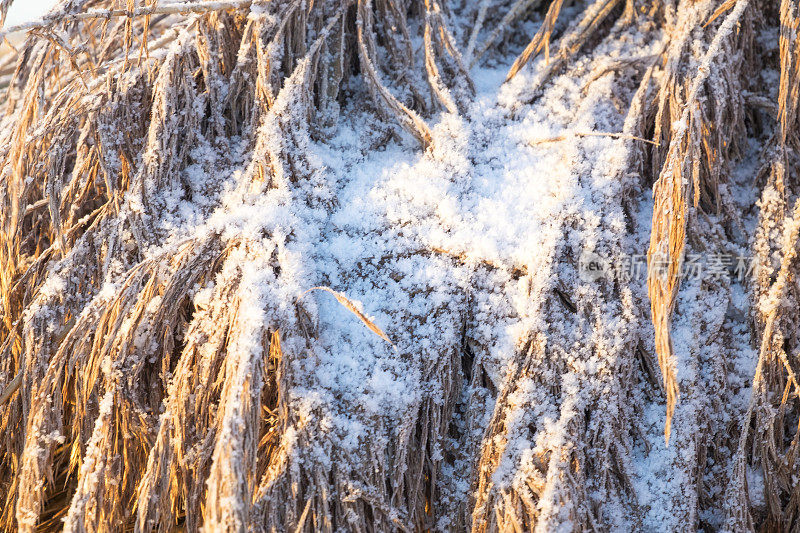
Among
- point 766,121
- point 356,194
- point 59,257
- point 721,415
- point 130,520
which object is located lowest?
point 130,520

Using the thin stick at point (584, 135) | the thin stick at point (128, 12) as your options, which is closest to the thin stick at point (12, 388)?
the thin stick at point (128, 12)

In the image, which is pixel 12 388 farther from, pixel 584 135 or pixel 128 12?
pixel 584 135

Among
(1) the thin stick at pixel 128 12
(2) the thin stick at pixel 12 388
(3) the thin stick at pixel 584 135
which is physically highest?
(1) the thin stick at pixel 128 12

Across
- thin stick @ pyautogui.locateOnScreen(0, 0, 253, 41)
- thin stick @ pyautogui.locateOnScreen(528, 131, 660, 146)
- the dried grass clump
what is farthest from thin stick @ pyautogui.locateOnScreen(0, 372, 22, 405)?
thin stick @ pyautogui.locateOnScreen(528, 131, 660, 146)

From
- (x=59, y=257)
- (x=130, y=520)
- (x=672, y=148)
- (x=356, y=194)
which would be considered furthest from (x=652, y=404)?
(x=59, y=257)

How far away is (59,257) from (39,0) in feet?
2.66

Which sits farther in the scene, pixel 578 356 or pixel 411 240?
pixel 411 240

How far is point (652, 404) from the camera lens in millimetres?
1373

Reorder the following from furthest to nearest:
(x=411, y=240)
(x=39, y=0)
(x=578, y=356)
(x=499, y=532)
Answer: (x=39, y=0) < (x=411, y=240) < (x=578, y=356) < (x=499, y=532)

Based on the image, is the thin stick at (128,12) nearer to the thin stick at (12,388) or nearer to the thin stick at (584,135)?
the thin stick at (12,388)

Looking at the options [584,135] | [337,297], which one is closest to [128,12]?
[337,297]

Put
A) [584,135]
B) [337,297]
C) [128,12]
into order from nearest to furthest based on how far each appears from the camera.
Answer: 1. [337,297]
2. [128,12]
3. [584,135]

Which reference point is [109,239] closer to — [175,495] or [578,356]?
[175,495]

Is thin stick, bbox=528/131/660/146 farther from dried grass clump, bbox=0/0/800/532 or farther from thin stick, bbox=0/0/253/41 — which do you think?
thin stick, bbox=0/0/253/41
